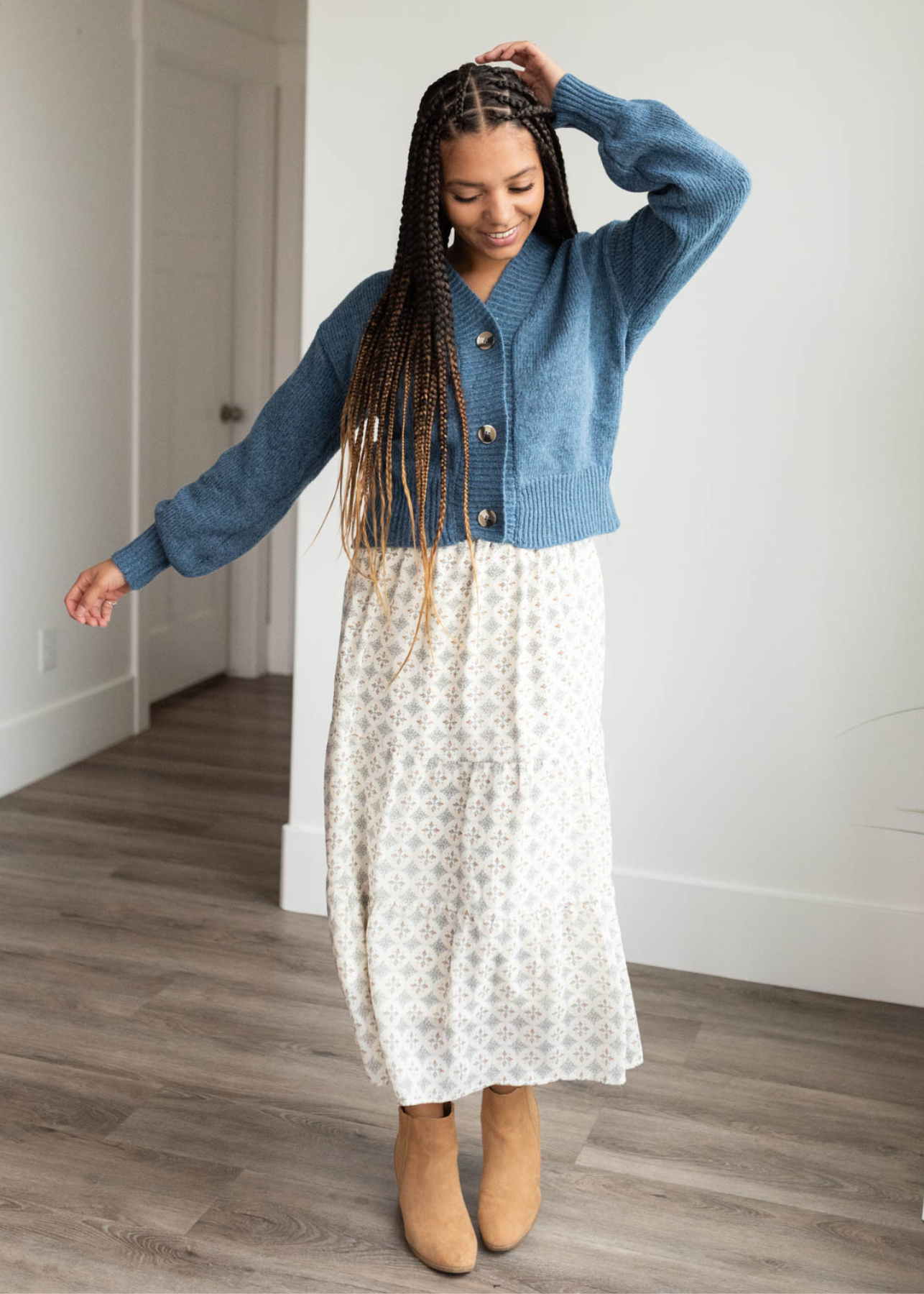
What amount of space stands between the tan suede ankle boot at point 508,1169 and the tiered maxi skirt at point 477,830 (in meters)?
0.09

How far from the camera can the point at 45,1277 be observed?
1.48 metres

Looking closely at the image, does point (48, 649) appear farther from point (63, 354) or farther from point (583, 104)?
point (583, 104)

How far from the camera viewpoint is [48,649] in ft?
10.9

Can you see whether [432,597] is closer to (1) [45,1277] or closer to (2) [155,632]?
(1) [45,1277]

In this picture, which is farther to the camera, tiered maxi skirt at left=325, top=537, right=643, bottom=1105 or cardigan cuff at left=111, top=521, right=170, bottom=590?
cardigan cuff at left=111, top=521, right=170, bottom=590

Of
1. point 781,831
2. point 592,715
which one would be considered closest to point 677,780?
point 781,831

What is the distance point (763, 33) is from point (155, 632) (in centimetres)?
263

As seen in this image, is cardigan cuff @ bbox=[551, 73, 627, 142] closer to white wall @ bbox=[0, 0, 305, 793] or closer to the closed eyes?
the closed eyes

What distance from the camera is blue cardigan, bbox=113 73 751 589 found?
1.33 metres

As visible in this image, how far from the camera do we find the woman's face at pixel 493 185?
4.28ft

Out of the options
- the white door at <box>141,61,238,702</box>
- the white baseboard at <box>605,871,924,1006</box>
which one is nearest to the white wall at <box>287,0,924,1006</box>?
the white baseboard at <box>605,871,924,1006</box>

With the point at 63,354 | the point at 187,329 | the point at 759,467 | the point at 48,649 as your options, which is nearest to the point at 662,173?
the point at 759,467

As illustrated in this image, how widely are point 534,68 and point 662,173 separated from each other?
192 mm

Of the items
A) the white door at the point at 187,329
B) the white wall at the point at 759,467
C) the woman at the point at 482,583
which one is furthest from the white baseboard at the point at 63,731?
the woman at the point at 482,583
